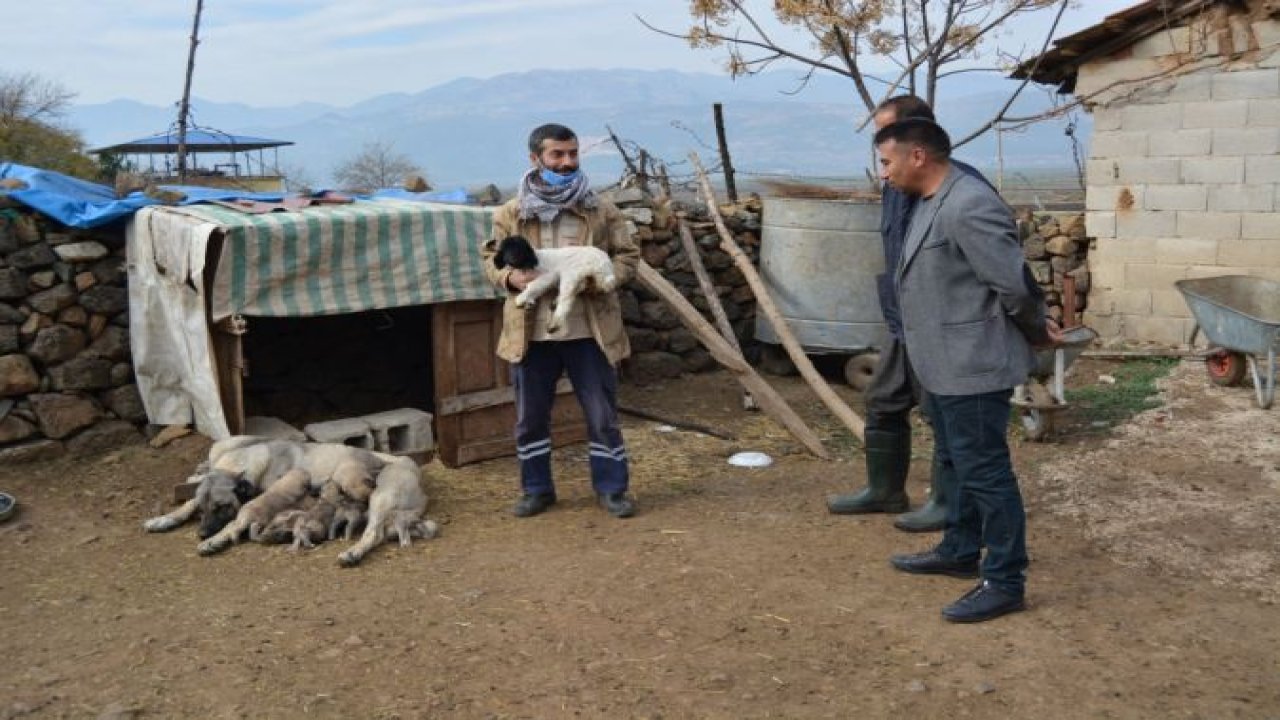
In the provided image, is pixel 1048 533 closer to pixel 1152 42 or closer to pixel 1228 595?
pixel 1228 595

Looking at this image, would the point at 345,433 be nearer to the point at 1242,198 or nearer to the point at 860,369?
the point at 860,369

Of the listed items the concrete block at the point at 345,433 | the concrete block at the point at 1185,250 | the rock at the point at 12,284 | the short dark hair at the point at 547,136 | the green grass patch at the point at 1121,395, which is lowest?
the green grass patch at the point at 1121,395

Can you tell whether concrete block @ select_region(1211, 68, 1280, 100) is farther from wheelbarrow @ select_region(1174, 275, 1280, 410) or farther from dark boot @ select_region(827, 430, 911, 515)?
dark boot @ select_region(827, 430, 911, 515)

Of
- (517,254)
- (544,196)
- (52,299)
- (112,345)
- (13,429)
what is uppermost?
(544,196)

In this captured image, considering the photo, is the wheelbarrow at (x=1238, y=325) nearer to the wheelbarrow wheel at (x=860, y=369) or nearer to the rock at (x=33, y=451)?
the wheelbarrow wheel at (x=860, y=369)

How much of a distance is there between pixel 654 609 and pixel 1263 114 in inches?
304

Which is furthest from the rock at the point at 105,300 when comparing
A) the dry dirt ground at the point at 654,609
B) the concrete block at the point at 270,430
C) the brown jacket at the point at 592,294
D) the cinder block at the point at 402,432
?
the brown jacket at the point at 592,294

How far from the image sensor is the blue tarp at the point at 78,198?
19.7 ft

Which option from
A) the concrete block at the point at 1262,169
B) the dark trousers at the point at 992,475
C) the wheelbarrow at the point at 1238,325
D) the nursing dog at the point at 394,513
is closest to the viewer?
the dark trousers at the point at 992,475

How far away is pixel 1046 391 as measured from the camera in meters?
6.66

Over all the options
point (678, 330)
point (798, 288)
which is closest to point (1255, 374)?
point (798, 288)

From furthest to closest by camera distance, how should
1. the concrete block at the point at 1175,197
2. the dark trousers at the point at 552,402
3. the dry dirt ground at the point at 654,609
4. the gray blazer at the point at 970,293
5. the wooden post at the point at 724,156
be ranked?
1. the wooden post at the point at 724,156
2. the concrete block at the point at 1175,197
3. the dark trousers at the point at 552,402
4. the gray blazer at the point at 970,293
5. the dry dirt ground at the point at 654,609

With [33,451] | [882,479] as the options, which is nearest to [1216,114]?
[882,479]

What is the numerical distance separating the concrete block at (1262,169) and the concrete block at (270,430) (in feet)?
26.0
